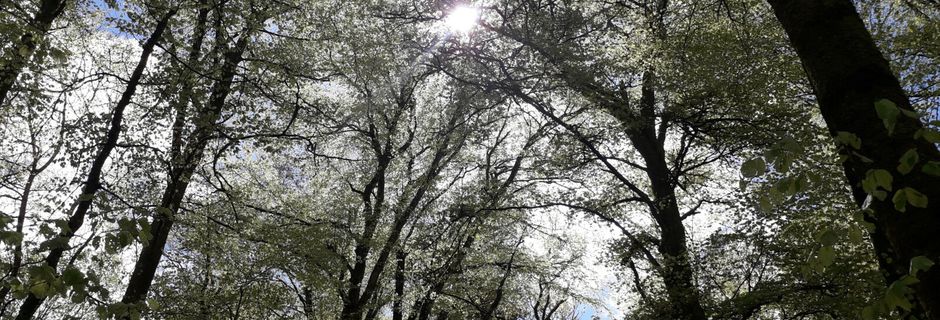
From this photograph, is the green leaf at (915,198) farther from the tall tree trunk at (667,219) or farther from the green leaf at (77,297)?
the tall tree trunk at (667,219)

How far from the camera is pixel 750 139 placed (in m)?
12.7

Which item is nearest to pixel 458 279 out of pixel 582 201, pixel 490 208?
pixel 490 208

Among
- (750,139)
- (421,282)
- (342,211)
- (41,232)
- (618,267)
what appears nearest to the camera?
(41,232)

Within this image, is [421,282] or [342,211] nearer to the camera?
[421,282]

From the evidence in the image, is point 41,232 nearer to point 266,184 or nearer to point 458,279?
point 458,279

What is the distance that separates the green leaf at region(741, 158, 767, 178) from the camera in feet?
7.03

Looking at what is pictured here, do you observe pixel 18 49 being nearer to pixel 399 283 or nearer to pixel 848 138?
pixel 848 138

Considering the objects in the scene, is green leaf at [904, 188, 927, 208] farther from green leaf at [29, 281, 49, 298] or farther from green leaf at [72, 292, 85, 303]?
green leaf at [29, 281, 49, 298]

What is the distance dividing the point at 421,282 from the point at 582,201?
4975mm

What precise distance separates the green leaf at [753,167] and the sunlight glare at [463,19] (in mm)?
10573

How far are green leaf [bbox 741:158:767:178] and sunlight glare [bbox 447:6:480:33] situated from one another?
34.7 ft

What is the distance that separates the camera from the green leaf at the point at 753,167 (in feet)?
7.03

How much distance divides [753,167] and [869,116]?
0.43 meters

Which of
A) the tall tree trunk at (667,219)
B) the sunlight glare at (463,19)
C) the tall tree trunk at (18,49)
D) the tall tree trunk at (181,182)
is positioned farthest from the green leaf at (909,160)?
the sunlight glare at (463,19)
